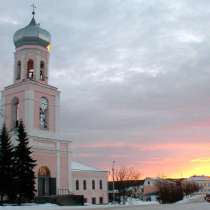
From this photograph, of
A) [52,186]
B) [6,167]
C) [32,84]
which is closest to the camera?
[6,167]

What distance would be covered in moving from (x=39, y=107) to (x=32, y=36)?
288 inches

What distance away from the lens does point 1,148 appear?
121 ft

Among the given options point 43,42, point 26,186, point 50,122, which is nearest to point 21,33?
point 43,42

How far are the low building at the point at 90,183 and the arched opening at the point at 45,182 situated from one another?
8.73 meters

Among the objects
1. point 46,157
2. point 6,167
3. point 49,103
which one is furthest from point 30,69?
point 6,167

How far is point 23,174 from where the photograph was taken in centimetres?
3600

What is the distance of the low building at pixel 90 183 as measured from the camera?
52625 mm

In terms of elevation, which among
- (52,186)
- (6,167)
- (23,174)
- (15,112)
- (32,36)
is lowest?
(52,186)

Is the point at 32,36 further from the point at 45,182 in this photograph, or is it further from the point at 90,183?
the point at 90,183

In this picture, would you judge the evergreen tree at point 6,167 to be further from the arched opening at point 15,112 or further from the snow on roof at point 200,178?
the snow on roof at point 200,178

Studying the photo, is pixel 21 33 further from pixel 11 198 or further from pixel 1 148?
pixel 11 198

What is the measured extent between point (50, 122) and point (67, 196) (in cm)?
856

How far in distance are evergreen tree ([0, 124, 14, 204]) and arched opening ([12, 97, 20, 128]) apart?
283 inches

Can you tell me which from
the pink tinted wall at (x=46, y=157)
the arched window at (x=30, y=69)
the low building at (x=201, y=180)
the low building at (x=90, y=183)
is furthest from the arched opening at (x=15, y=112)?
the low building at (x=201, y=180)
